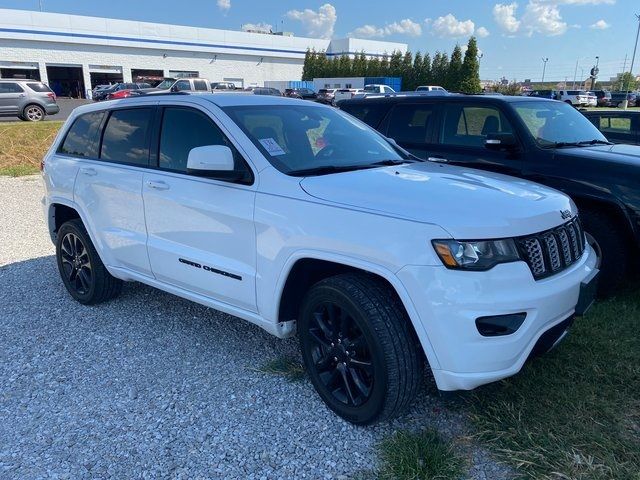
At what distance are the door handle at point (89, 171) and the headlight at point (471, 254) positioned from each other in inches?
119

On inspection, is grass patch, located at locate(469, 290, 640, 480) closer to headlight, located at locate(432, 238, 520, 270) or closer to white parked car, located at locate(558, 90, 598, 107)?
headlight, located at locate(432, 238, 520, 270)

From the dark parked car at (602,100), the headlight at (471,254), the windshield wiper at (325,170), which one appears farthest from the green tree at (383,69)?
the headlight at (471,254)

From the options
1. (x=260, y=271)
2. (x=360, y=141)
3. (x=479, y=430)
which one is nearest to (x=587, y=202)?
(x=360, y=141)

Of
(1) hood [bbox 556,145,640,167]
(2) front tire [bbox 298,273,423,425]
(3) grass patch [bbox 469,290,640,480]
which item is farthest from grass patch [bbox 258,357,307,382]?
(1) hood [bbox 556,145,640,167]

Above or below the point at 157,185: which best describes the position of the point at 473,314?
below

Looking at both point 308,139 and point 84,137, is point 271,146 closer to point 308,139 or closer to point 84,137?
point 308,139

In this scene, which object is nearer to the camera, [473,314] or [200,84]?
[473,314]

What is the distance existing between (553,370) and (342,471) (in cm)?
163

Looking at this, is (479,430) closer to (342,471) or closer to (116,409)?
(342,471)

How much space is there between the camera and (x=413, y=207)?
2617mm

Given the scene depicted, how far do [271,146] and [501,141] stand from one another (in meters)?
2.76

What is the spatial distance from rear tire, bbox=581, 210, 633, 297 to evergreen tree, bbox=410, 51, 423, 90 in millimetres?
60815

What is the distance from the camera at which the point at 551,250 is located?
9.00ft

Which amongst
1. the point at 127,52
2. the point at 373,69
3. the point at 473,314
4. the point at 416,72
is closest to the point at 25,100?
the point at 473,314
